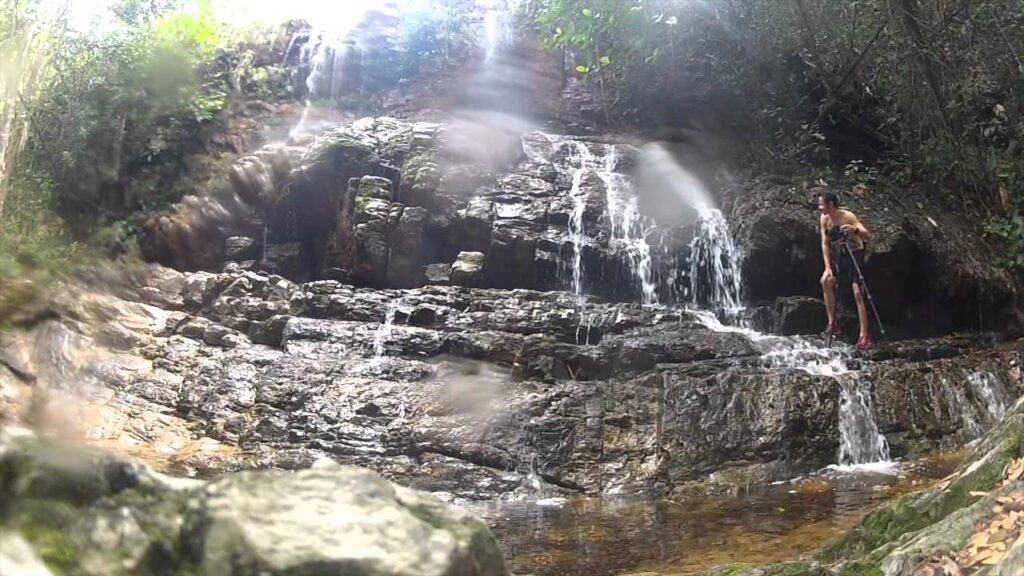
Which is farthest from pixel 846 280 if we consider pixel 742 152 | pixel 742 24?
pixel 742 24

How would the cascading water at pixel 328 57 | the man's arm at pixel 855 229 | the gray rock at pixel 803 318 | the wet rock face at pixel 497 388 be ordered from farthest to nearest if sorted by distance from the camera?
the cascading water at pixel 328 57 → the gray rock at pixel 803 318 → the man's arm at pixel 855 229 → the wet rock face at pixel 497 388

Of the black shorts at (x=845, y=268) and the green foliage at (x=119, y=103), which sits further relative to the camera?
the green foliage at (x=119, y=103)

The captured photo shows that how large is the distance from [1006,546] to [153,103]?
15022 millimetres

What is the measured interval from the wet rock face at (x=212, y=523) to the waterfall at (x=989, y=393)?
25.8 ft

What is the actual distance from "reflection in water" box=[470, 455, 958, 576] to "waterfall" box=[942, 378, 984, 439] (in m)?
0.81

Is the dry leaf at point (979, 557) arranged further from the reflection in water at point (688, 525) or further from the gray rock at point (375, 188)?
the gray rock at point (375, 188)

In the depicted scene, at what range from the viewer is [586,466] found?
704 cm

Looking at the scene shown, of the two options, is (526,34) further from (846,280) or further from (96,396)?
(96,396)

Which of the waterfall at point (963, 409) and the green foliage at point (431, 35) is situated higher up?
the green foliage at point (431, 35)

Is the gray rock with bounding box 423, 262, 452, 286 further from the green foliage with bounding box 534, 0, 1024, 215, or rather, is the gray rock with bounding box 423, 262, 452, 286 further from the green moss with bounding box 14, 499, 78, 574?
the green moss with bounding box 14, 499, 78, 574

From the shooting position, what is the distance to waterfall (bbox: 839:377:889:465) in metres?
7.07

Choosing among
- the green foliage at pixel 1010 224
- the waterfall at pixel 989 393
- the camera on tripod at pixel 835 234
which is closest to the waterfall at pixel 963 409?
the waterfall at pixel 989 393

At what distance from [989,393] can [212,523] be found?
8.59 meters

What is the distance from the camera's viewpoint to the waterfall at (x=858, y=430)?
707 centimetres
